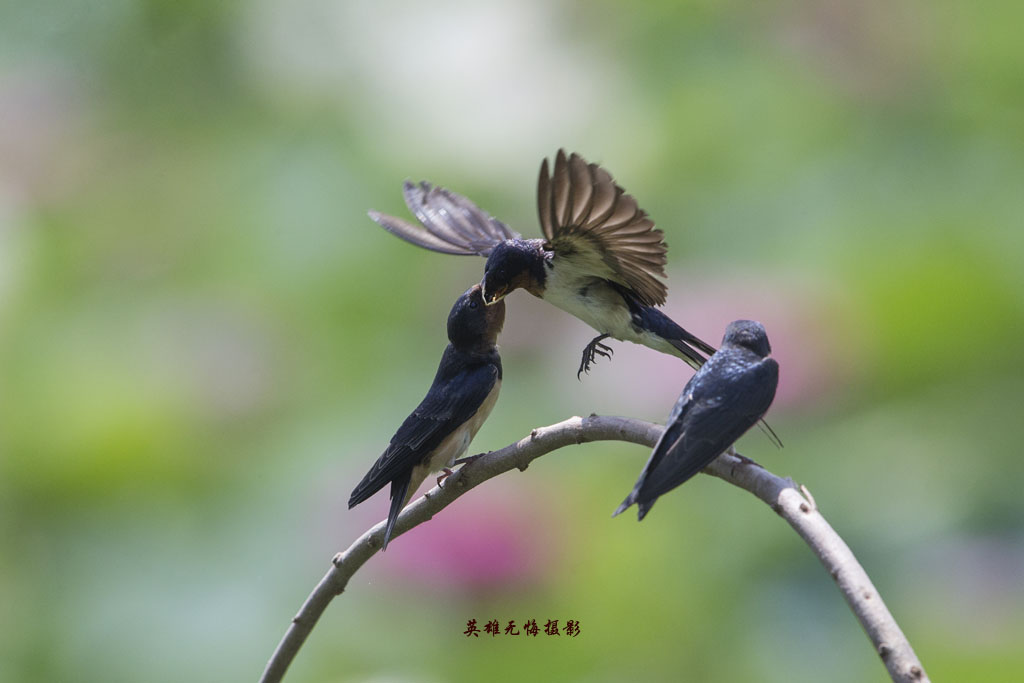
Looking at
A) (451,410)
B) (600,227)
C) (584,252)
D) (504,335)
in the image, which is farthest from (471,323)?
(504,335)

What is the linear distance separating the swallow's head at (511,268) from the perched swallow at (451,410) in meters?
0.13

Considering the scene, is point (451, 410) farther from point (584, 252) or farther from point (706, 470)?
point (706, 470)

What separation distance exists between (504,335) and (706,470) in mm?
3317

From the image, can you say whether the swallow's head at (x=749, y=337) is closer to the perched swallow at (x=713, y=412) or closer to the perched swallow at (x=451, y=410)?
the perched swallow at (x=713, y=412)

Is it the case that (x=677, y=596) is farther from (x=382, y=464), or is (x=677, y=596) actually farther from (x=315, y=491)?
(x=382, y=464)

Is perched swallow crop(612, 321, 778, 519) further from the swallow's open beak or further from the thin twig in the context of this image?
the swallow's open beak

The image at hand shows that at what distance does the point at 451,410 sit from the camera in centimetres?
177

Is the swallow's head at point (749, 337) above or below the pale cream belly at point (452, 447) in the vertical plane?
below

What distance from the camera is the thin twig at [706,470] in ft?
3.22

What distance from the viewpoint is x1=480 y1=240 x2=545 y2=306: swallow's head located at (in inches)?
65.9

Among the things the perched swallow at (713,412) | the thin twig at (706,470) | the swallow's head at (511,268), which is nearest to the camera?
the thin twig at (706,470)

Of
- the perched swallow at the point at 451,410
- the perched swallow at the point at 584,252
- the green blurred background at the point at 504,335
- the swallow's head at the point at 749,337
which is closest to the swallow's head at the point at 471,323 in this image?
the perched swallow at the point at 451,410

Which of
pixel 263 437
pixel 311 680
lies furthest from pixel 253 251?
pixel 311 680

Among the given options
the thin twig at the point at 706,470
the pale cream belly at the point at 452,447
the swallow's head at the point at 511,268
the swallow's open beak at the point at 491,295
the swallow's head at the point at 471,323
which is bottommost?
the thin twig at the point at 706,470
